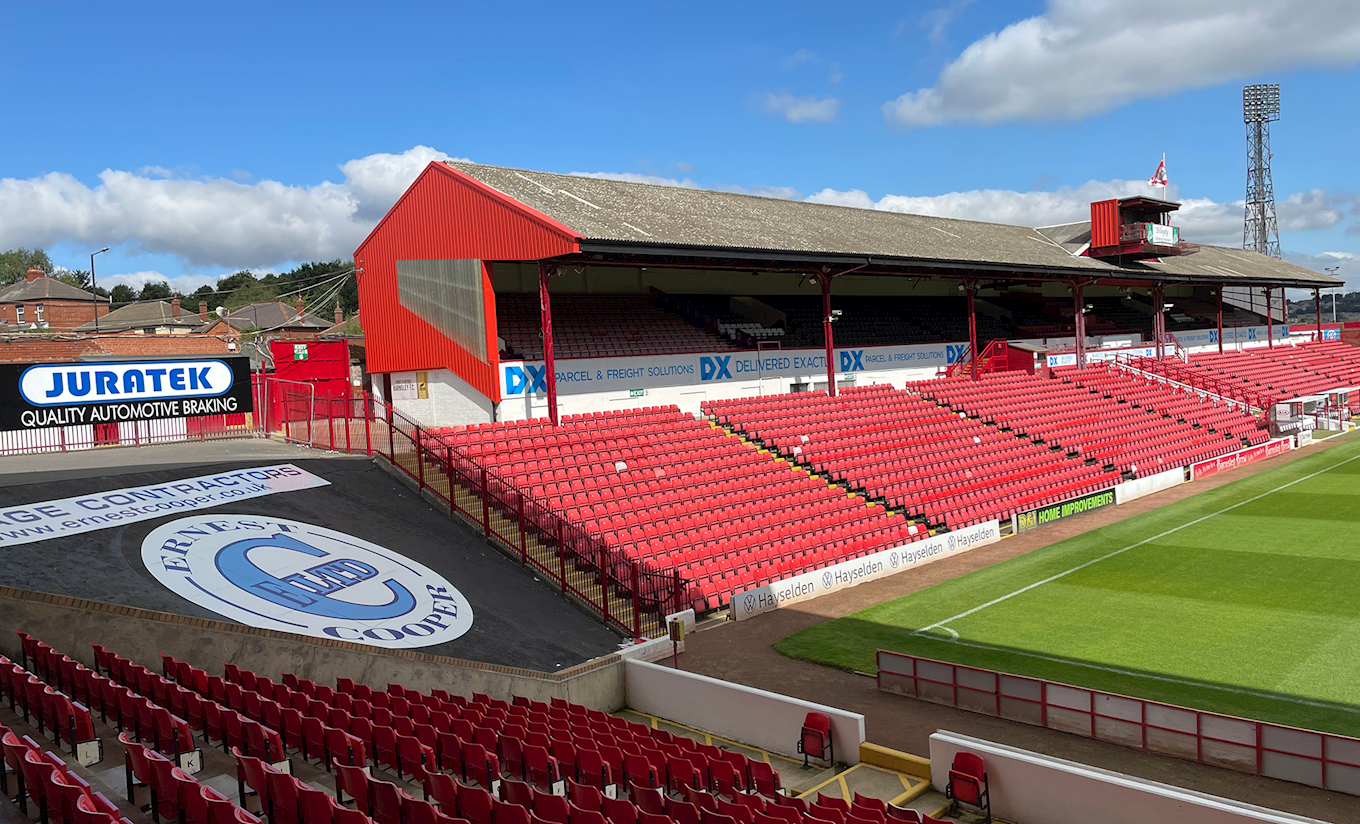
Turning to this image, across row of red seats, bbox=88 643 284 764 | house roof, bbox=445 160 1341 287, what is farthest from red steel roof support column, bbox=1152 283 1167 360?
row of red seats, bbox=88 643 284 764

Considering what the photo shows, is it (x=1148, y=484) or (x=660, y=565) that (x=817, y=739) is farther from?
(x=1148, y=484)

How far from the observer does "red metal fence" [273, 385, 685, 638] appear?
17.0m

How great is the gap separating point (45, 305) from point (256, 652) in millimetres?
76441

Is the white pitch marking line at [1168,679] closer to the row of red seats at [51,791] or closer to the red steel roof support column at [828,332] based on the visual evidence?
the row of red seats at [51,791]

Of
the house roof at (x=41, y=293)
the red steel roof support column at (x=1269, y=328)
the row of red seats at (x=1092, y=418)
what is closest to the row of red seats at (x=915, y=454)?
the row of red seats at (x=1092, y=418)

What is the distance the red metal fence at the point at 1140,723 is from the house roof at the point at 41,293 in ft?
265

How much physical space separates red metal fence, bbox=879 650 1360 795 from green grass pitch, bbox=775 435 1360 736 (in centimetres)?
182

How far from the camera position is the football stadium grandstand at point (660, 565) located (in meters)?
9.24

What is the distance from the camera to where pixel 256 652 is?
40.6 ft

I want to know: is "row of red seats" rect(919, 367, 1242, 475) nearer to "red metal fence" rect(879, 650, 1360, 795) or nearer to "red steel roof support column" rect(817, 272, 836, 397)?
"red steel roof support column" rect(817, 272, 836, 397)

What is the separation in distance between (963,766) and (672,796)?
3368mm

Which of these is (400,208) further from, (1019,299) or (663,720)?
(1019,299)

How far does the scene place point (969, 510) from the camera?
2386 centimetres

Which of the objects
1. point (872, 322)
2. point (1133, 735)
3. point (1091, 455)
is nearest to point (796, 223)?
point (872, 322)
